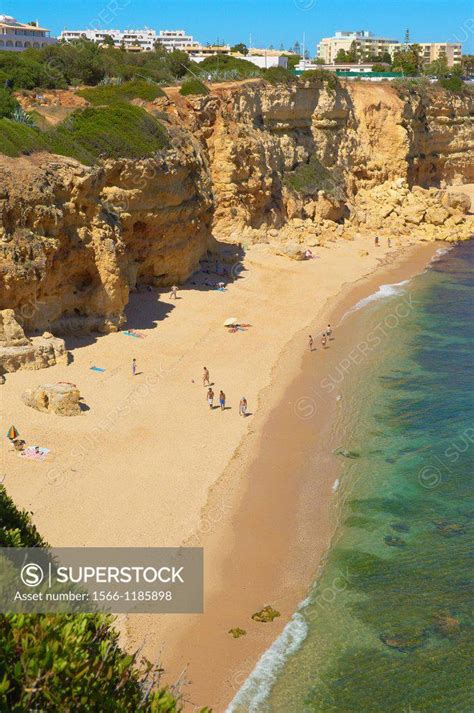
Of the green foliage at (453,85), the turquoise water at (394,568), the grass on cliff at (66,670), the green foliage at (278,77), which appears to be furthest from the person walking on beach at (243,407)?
the green foliage at (453,85)

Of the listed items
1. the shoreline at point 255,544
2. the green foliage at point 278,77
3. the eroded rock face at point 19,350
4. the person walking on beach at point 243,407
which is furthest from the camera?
the green foliage at point 278,77

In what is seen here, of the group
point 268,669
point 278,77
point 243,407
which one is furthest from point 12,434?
point 278,77

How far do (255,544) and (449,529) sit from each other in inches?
190

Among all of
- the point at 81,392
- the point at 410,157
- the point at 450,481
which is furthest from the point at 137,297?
the point at 410,157

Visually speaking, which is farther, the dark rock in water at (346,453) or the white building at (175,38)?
the white building at (175,38)

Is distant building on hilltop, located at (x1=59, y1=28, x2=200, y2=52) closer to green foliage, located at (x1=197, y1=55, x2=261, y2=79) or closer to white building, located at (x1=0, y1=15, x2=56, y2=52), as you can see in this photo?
white building, located at (x1=0, y1=15, x2=56, y2=52)

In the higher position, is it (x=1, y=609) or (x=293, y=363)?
(x=1, y=609)

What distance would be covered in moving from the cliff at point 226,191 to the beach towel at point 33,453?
8073 millimetres

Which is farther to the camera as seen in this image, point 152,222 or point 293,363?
point 152,222

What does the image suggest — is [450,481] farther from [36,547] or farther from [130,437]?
[36,547]

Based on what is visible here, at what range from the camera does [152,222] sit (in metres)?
36.3

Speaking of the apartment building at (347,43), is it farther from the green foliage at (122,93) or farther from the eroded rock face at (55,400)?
the eroded rock face at (55,400)

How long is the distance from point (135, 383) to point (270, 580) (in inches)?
451

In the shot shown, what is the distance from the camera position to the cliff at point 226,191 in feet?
96.8
